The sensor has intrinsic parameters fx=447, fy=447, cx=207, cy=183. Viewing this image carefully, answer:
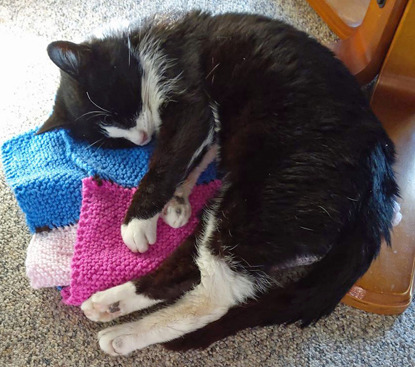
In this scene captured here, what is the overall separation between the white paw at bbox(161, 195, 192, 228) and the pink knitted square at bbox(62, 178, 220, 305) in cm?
2

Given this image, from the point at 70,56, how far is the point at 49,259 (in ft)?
1.72

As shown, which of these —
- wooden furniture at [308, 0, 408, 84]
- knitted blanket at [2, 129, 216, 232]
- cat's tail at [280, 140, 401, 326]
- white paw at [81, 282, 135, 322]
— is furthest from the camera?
wooden furniture at [308, 0, 408, 84]

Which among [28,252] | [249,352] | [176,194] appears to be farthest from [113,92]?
[249,352]

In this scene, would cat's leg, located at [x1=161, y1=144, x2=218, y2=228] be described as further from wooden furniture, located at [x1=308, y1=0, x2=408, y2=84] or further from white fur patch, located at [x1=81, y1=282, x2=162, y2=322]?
wooden furniture, located at [x1=308, y1=0, x2=408, y2=84]

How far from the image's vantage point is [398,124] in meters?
1.51

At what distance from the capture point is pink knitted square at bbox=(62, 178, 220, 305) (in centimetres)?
114

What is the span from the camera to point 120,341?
1106 mm

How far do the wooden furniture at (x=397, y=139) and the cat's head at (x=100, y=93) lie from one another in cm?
77

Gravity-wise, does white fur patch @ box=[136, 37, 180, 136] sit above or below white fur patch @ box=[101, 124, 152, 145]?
above

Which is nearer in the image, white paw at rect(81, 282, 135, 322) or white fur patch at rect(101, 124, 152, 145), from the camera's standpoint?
white paw at rect(81, 282, 135, 322)

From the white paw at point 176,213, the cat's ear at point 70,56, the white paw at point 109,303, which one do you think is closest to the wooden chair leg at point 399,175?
the white paw at point 176,213

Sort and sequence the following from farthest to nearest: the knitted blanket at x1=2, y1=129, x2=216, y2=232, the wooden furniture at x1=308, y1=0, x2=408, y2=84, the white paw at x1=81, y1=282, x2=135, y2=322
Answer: the wooden furniture at x1=308, y1=0, x2=408, y2=84 → the knitted blanket at x1=2, y1=129, x2=216, y2=232 → the white paw at x1=81, y1=282, x2=135, y2=322

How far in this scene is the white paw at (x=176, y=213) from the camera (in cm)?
123

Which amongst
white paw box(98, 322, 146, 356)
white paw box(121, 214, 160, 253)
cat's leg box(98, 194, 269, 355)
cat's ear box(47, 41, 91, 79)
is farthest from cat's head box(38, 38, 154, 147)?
white paw box(98, 322, 146, 356)
